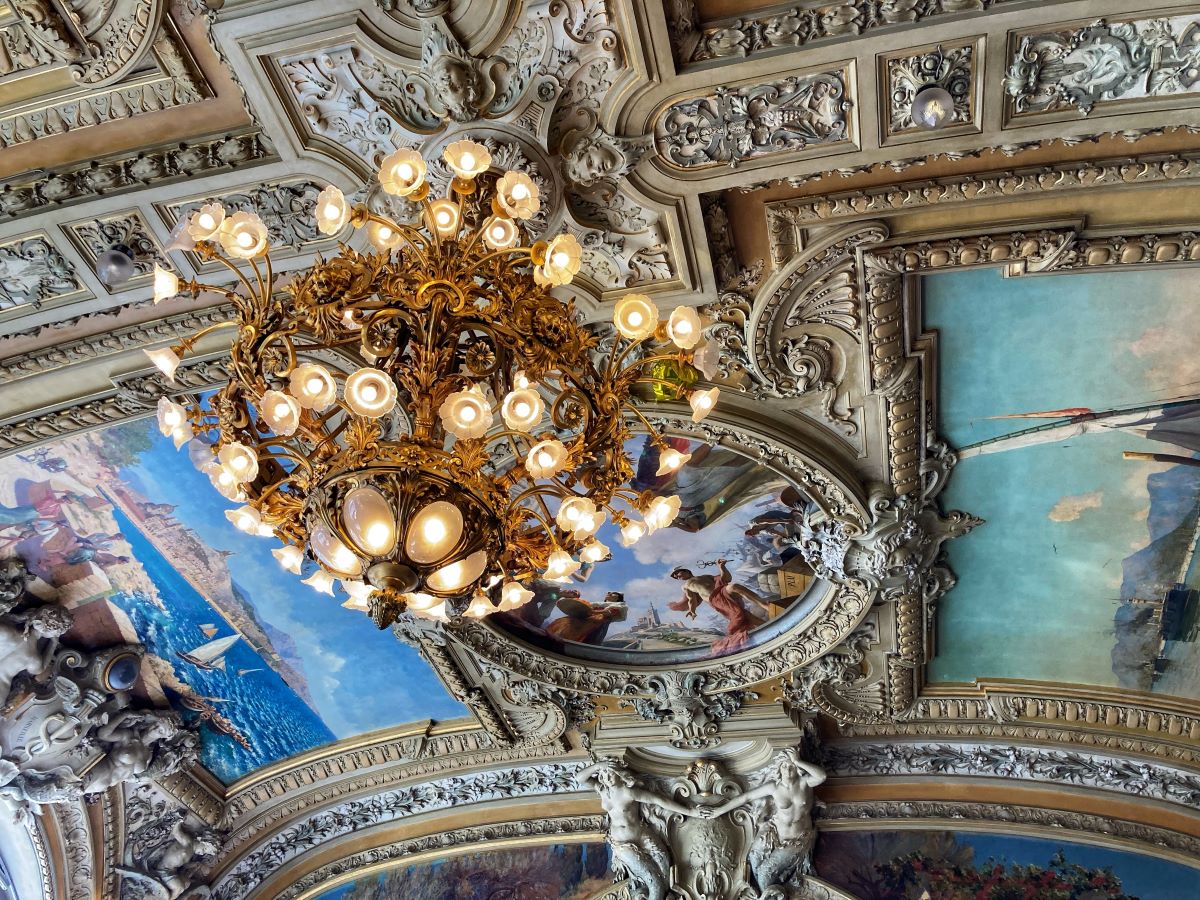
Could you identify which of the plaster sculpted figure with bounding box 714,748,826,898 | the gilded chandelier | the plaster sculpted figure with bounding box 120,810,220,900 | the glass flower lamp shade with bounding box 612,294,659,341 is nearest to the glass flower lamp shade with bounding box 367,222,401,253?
the gilded chandelier

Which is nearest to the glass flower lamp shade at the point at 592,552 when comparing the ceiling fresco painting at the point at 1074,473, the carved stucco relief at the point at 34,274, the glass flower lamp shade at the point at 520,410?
the glass flower lamp shade at the point at 520,410

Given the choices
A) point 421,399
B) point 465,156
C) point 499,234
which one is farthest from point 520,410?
point 465,156

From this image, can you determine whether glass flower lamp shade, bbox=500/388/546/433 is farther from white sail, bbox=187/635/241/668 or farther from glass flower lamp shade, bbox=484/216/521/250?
white sail, bbox=187/635/241/668

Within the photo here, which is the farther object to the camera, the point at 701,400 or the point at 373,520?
the point at 701,400

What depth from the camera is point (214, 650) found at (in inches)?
370

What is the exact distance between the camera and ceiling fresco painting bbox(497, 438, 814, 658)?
7.84m

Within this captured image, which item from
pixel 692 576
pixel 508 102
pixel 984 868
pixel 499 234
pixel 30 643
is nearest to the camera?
pixel 499 234

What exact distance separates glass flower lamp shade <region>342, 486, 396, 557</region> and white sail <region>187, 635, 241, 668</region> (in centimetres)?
583

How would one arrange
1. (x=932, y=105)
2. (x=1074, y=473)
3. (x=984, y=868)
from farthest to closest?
(x=984, y=868) < (x=1074, y=473) < (x=932, y=105)

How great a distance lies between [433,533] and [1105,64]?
4081mm

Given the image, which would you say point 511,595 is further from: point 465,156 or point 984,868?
point 984,868

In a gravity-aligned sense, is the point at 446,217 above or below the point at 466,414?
above

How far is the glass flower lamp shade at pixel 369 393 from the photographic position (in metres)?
3.98

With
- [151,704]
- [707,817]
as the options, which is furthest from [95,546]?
[707,817]
